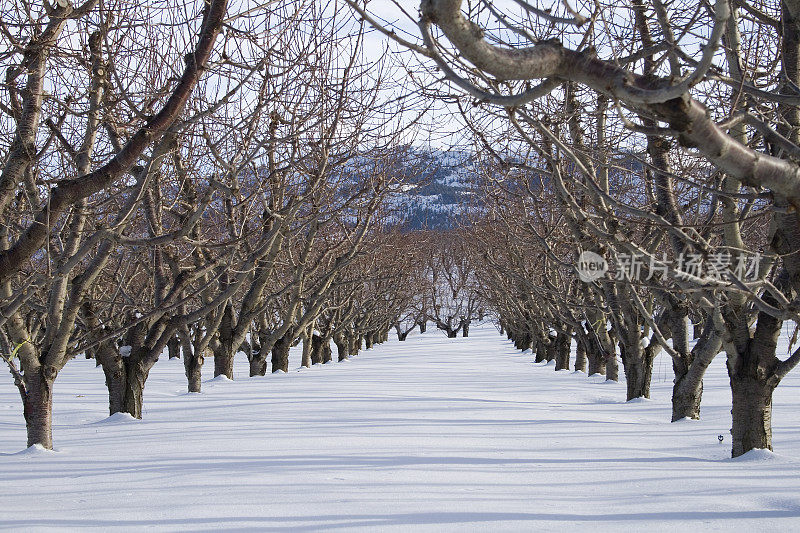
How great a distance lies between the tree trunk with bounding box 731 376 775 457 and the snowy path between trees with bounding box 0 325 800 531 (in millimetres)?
171

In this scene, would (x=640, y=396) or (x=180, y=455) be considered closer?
(x=180, y=455)

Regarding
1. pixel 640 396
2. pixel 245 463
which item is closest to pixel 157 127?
pixel 245 463

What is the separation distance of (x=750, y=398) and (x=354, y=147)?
4511 millimetres

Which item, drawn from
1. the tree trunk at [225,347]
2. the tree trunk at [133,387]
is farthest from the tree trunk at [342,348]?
the tree trunk at [133,387]

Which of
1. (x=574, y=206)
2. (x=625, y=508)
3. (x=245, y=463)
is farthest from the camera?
(x=574, y=206)

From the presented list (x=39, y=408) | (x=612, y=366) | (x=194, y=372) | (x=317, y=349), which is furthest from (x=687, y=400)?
(x=317, y=349)

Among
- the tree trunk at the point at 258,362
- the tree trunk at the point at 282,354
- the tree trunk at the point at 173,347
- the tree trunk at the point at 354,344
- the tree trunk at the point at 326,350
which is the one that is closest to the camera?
the tree trunk at the point at 258,362

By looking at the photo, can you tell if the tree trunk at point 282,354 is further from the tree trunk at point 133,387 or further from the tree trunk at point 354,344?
the tree trunk at point 354,344

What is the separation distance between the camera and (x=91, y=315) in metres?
7.79

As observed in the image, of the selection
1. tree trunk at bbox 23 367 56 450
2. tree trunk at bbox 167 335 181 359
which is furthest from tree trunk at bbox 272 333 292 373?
tree trunk at bbox 167 335 181 359

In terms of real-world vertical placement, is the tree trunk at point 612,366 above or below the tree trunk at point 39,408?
below

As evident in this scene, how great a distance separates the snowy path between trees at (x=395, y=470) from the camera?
10.8 ft

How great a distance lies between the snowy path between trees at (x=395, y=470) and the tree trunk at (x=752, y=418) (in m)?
0.17

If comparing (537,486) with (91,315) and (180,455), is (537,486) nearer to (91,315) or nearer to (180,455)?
(180,455)
